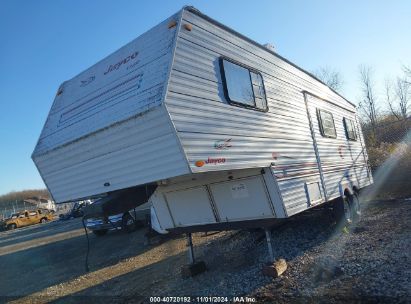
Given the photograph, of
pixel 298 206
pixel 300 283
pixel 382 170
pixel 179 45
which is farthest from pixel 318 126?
pixel 382 170

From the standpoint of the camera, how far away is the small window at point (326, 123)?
885cm

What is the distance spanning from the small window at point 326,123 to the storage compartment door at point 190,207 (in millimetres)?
3423

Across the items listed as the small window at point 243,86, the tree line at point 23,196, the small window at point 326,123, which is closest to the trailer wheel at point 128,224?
the small window at point 326,123

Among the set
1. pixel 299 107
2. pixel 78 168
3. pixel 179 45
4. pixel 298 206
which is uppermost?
pixel 179 45

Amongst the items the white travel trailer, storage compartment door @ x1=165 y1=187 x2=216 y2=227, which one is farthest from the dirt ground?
storage compartment door @ x1=165 y1=187 x2=216 y2=227

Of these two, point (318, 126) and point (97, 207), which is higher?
point (318, 126)

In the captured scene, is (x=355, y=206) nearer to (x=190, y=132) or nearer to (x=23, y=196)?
(x=190, y=132)

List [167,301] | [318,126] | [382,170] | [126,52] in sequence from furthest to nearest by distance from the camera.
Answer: [382,170]
[318,126]
[167,301]
[126,52]

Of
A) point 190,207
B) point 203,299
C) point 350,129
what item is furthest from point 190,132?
point 350,129

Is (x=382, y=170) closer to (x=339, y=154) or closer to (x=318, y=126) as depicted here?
(x=339, y=154)

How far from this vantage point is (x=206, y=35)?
18.4 feet

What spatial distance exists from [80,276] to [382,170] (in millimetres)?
11973

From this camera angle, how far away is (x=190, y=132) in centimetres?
466

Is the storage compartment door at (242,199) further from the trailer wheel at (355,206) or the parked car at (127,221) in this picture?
the parked car at (127,221)
